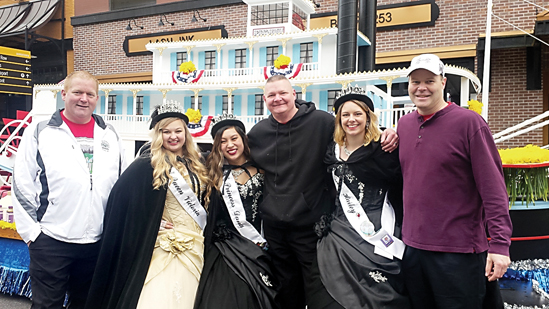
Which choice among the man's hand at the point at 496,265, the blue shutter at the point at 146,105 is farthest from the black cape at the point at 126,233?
the blue shutter at the point at 146,105

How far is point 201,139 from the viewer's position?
11.4 meters

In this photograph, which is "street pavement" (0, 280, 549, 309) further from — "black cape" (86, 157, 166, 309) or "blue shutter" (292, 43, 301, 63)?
"blue shutter" (292, 43, 301, 63)

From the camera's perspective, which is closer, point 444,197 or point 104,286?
point 444,197

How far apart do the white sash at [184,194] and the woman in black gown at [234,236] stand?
0.14 meters

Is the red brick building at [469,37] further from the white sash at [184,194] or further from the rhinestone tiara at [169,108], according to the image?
the white sash at [184,194]

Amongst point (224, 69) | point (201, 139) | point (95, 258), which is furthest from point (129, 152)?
point (95, 258)

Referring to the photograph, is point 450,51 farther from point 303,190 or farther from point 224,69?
point 303,190

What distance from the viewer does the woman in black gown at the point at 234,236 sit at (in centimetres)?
296

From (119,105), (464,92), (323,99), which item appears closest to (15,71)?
(119,105)

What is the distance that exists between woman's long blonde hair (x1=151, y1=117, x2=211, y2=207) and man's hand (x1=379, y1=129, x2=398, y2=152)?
146 centimetres

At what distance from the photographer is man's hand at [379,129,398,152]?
9.14 feet

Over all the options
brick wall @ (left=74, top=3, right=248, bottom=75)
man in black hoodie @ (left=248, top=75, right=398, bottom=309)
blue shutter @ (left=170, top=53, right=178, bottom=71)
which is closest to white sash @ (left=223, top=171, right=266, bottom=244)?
man in black hoodie @ (left=248, top=75, right=398, bottom=309)

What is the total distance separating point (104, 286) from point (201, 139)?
834 centimetres

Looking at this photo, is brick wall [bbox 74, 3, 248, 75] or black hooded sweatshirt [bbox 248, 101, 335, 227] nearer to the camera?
black hooded sweatshirt [bbox 248, 101, 335, 227]
